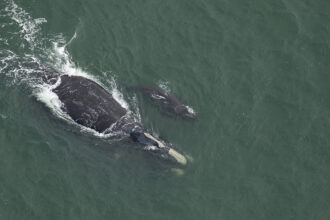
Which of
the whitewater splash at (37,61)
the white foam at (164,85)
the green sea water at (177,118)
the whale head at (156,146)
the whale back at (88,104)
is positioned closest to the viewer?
the green sea water at (177,118)

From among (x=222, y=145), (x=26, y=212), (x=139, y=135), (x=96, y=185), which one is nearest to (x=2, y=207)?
(x=26, y=212)

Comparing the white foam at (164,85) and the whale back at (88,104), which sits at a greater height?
the white foam at (164,85)

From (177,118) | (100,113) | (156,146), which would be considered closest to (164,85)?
(177,118)

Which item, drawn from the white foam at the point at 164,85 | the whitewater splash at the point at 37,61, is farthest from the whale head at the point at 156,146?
the white foam at the point at 164,85

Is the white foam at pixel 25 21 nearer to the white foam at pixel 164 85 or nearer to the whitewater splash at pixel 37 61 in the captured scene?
the whitewater splash at pixel 37 61

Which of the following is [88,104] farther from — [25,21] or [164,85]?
[25,21]

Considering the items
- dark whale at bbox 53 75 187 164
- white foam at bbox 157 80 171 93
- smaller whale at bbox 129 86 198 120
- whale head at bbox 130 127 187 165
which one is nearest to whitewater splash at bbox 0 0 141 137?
dark whale at bbox 53 75 187 164

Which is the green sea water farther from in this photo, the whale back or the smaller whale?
the whale back
